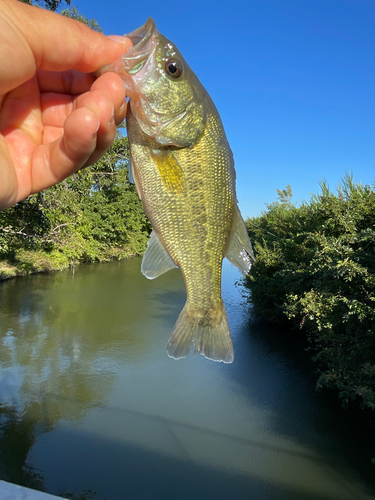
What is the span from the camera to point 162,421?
21.0 feet

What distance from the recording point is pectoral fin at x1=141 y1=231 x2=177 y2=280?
1687 millimetres

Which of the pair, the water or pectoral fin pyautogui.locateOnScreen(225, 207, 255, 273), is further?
the water

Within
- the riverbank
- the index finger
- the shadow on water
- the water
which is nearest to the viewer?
the index finger

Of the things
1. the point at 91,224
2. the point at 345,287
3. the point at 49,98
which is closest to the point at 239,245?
the point at 49,98

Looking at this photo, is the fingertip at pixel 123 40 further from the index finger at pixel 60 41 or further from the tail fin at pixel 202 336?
the tail fin at pixel 202 336

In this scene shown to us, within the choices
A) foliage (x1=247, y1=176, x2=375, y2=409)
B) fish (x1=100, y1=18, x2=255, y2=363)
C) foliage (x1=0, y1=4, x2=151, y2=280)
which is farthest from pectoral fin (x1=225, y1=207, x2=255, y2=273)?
foliage (x1=0, y1=4, x2=151, y2=280)

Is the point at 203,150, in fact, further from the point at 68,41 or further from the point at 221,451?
the point at 221,451

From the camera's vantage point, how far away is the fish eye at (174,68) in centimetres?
160

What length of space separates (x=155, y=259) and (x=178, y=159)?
0.47 m

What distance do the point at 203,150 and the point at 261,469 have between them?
556 centimetres

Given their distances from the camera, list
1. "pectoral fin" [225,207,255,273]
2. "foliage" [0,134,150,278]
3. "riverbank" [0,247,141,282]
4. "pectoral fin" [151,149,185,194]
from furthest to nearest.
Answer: "riverbank" [0,247,141,282]
"foliage" [0,134,150,278]
"pectoral fin" [225,207,255,273]
"pectoral fin" [151,149,185,194]

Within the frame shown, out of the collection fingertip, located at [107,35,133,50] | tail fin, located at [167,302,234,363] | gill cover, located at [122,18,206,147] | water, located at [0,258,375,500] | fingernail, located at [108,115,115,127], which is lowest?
water, located at [0,258,375,500]

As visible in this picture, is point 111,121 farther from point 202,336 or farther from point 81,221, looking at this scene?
point 81,221

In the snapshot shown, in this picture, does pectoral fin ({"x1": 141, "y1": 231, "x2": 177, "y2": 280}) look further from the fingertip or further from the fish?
the fingertip
